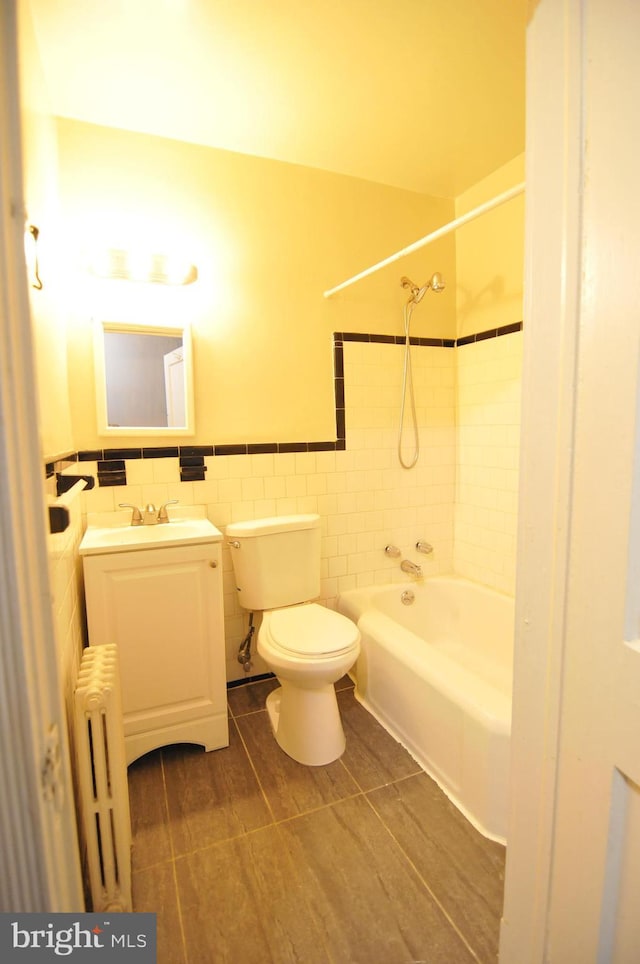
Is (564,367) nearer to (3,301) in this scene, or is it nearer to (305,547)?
(3,301)

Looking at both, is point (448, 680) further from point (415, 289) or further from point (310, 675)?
point (415, 289)

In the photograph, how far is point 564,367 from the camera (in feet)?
2.17

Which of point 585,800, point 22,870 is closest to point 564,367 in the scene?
point 585,800

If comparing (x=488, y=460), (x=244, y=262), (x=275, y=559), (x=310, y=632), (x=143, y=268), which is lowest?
(x=310, y=632)

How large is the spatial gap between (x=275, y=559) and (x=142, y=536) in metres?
0.59

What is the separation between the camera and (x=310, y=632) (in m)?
1.74

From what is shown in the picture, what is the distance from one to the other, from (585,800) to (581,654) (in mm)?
219

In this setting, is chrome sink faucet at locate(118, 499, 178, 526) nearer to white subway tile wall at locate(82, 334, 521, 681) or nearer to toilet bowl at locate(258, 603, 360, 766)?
white subway tile wall at locate(82, 334, 521, 681)

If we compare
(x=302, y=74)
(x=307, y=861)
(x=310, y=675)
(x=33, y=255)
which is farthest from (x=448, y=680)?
(x=302, y=74)

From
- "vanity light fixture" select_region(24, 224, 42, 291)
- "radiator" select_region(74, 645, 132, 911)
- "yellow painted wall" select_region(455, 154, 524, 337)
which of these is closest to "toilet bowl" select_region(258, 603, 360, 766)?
"radiator" select_region(74, 645, 132, 911)

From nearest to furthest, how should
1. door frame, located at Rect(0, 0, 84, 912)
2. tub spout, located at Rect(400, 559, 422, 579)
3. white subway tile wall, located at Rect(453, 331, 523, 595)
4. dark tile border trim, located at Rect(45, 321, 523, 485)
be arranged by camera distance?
1. door frame, located at Rect(0, 0, 84, 912)
2. dark tile border trim, located at Rect(45, 321, 523, 485)
3. white subway tile wall, located at Rect(453, 331, 523, 595)
4. tub spout, located at Rect(400, 559, 422, 579)

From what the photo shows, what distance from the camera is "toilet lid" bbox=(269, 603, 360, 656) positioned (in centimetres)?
162

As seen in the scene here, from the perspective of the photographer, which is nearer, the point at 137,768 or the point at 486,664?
the point at 137,768

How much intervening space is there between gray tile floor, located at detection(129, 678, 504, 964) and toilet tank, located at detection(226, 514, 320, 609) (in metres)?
0.61
